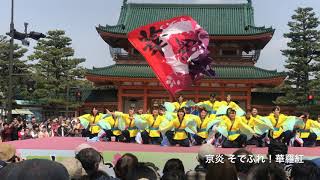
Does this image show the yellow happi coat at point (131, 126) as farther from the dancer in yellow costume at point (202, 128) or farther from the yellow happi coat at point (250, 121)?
the yellow happi coat at point (250, 121)

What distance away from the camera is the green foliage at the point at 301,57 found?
26859 millimetres

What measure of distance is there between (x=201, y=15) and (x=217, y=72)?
606cm

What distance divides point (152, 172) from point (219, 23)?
1017 inches

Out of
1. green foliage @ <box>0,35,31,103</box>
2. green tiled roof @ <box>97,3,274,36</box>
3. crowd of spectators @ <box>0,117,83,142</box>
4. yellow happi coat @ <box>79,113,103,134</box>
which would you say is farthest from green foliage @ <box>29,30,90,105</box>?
yellow happi coat @ <box>79,113,103,134</box>

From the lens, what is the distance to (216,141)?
1135 centimetres

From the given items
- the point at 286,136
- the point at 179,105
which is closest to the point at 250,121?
the point at 286,136

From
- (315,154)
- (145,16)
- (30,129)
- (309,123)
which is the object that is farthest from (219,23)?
(315,154)

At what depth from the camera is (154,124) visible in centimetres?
1187

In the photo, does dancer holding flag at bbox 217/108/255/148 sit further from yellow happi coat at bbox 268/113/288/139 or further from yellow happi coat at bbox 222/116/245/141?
yellow happi coat at bbox 268/113/288/139

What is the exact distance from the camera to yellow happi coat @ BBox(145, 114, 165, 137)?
11.8 meters

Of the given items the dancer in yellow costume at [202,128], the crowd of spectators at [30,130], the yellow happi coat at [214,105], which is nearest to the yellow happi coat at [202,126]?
the dancer in yellow costume at [202,128]

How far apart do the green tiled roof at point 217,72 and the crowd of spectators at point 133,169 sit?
68.8 ft

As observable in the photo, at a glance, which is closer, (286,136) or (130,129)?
(286,136)

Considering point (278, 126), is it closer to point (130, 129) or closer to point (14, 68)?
point (130, 129)
